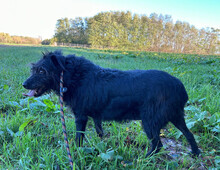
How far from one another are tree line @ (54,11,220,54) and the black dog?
43.1m

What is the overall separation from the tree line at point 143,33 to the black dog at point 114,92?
4309cm

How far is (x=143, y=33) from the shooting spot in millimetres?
47219

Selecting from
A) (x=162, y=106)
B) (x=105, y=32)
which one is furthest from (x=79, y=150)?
(x=105, y=32)

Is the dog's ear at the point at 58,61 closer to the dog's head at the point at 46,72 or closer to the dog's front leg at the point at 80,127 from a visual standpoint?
the dog's head at the point at 46,72

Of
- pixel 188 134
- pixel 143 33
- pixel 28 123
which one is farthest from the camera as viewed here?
pixel 143 33

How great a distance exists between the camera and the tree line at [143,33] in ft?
147

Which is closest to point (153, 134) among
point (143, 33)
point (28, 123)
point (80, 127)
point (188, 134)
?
point (188, 134)

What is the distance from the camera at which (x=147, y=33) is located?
47.4 m

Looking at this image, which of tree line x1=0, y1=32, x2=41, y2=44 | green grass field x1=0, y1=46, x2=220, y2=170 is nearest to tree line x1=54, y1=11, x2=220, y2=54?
tree line x1=0, y1=32, x2=41, y2=44

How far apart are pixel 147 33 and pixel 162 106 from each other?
49847mm

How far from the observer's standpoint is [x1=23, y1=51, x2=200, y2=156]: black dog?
1850 mm

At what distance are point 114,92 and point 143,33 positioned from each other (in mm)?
49349

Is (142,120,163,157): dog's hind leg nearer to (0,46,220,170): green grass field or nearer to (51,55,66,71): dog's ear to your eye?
(0,46,220,170): green grass field

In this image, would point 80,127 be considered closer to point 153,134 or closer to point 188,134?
point 153,134
